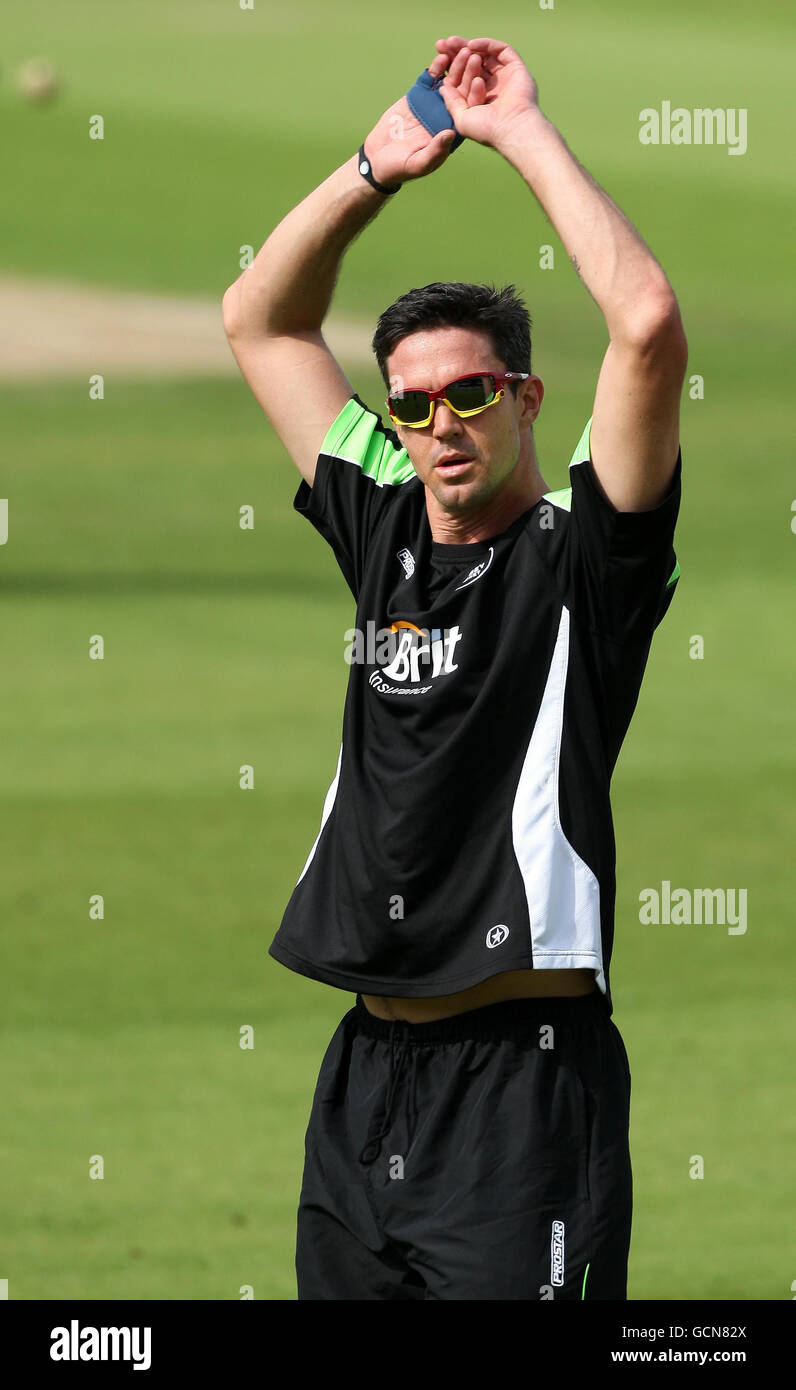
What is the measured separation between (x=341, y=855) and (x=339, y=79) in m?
39.3

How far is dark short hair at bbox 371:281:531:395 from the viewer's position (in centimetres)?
436

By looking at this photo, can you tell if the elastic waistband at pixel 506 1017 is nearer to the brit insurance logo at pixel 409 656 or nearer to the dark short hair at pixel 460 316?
the brit insurance logo at pixel 409 656

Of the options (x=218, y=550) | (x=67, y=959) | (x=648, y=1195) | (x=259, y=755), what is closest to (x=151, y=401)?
(x=218, y=550)

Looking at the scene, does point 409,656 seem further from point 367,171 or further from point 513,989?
point 367,171

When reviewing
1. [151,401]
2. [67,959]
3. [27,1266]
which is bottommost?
[27,1266]

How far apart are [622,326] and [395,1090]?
1527 millimetres

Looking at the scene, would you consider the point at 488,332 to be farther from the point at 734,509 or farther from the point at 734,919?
the point at 734,509

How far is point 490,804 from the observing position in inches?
164

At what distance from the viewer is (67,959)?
9789mm

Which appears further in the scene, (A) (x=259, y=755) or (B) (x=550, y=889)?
(A) (x=259, y=755)

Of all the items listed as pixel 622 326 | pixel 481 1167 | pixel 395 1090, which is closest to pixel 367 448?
pixel 622 326

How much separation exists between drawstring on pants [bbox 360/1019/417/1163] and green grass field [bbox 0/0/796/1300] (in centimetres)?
262

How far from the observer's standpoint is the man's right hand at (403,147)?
4.46 m

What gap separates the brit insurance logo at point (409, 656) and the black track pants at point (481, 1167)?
649mm
